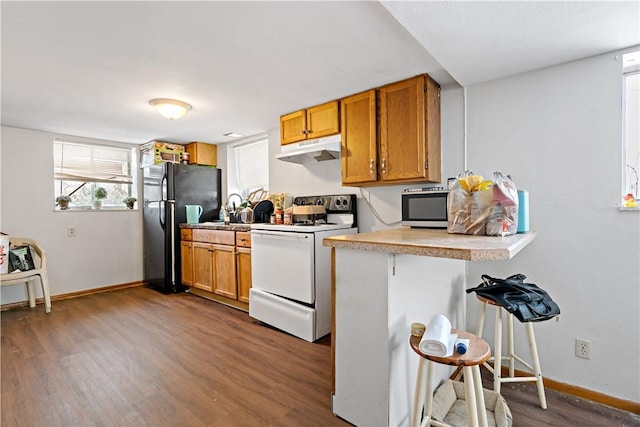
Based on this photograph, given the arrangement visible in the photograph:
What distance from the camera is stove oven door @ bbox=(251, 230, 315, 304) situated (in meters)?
2.59

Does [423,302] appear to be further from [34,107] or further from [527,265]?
[34,107]

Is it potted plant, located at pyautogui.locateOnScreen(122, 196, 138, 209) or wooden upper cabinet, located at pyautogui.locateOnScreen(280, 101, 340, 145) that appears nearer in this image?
wooden upper cabinet, located at pyautogui.locateOnScreen(280, 101, 340, 145)

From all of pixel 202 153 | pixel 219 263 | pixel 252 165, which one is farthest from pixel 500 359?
pixel 202 153

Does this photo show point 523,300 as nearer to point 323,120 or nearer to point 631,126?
point 631,126

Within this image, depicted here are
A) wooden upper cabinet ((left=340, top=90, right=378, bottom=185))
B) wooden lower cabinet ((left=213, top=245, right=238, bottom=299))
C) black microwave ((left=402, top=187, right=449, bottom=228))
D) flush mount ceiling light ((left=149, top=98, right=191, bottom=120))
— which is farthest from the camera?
wooden lower cabinet ((left=213, top=245, right=238, bottom=299))

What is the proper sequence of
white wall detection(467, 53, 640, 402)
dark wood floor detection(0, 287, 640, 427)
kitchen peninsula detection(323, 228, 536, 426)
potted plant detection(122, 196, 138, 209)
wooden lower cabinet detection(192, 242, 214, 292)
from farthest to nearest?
potted plant detection(122, 196, 138, 209)
wooden lower cabinet detection(192, 242, 214, 292)
white wall detection(467, 53, 640, 402)
dark wood floor detection(0, 287, 640, 427)
kitchen peninsula detection(323, 228, 536, 426)

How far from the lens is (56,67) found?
2.14 m

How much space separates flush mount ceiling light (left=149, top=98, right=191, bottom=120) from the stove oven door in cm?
129

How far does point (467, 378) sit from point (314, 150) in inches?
83.4

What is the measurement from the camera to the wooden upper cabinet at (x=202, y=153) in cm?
453

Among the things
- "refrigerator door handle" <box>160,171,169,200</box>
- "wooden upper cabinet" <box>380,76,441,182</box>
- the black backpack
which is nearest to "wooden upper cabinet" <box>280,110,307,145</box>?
"wooden upper cabinet" <box>380,76,441,182</box>

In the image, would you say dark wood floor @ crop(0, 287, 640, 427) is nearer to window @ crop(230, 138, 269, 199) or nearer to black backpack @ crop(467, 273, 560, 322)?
black backpack @ crop(467, 273, 560, 322)

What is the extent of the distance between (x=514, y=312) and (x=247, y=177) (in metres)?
3.61

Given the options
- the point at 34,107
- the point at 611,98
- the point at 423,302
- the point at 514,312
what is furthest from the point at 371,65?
the point at 34,107
